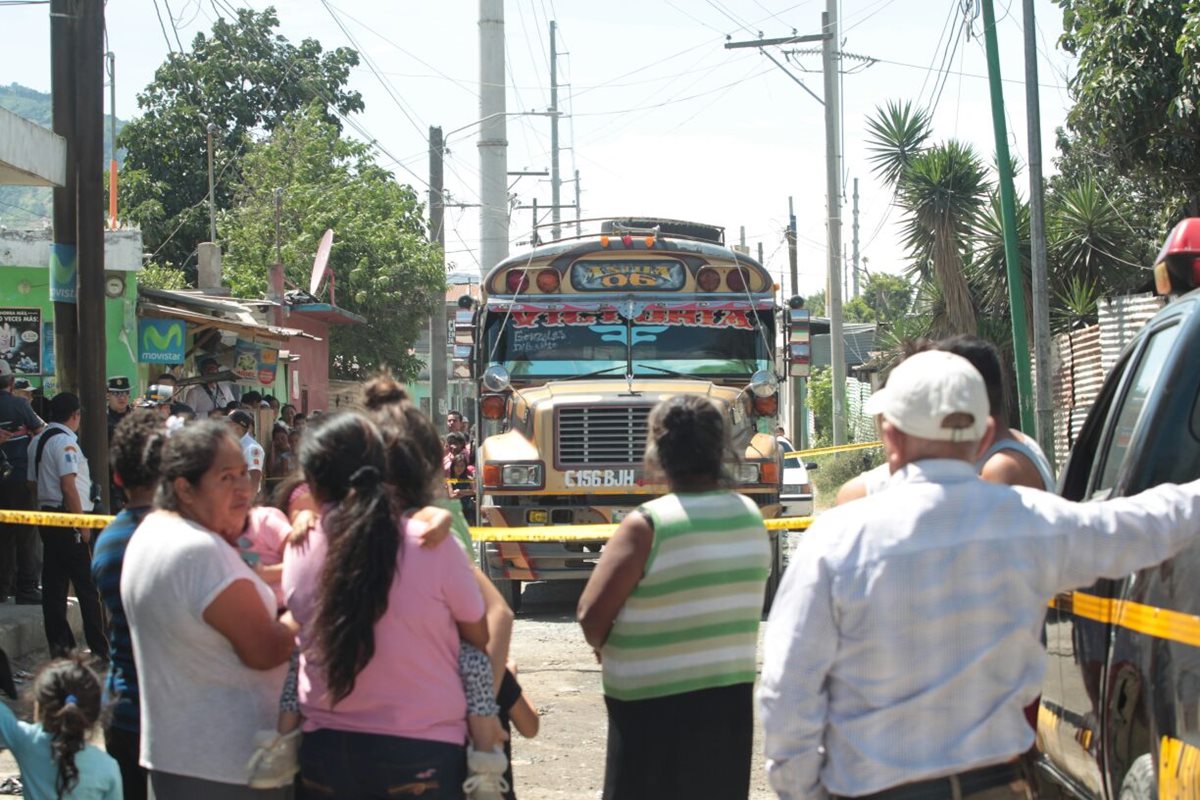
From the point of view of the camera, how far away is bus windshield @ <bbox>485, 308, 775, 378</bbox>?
13.3m

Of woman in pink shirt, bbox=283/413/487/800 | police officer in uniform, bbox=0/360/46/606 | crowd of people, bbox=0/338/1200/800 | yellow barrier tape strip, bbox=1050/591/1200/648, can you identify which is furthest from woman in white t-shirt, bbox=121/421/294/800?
police officer in uniform, bbox=0/360/46/606

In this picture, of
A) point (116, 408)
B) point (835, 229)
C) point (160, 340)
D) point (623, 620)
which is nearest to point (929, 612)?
point (623, 620)

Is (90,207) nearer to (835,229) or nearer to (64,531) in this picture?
(64,531)

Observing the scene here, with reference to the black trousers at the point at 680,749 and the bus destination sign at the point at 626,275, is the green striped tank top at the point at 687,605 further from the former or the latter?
the bus destination sign at the point at 626,275

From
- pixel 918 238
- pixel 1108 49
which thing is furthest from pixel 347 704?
pixel 918 238

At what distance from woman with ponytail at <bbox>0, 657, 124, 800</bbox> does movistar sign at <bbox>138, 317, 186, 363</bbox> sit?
16.8m

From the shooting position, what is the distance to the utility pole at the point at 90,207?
11477 mm

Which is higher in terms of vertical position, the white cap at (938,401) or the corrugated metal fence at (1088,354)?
the corrugated metal fence at (1088,354)

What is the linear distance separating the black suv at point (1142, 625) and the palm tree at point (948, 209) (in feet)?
63.3

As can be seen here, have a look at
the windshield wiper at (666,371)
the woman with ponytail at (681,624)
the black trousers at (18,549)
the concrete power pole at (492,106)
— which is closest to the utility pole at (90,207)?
the black trousers at (18,549)

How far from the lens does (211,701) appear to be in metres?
4.01

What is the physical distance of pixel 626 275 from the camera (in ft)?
43.7

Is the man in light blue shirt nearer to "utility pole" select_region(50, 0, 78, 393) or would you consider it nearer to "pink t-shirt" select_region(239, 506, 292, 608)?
"pink t-shirt" select_region(239, 506, 292, 608)

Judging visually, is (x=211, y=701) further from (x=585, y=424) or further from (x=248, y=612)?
(x=585, y=424)
